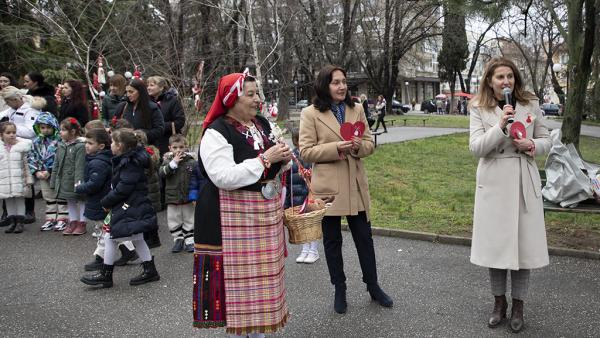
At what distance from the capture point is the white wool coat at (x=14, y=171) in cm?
730

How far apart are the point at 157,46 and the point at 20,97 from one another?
1031cm

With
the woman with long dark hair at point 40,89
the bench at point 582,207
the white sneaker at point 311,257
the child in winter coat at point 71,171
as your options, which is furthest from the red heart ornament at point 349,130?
the woman with long dark hair at point 40,89

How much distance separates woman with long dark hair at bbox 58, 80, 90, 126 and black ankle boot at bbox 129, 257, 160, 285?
3810mm

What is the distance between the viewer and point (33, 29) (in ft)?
50.6

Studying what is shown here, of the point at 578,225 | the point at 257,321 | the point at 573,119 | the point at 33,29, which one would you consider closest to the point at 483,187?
the point at 257,321

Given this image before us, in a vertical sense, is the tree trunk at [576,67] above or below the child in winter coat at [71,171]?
above

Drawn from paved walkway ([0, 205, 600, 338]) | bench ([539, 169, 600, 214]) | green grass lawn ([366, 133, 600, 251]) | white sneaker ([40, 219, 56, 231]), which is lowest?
paved walkway ([0, 205, 600, 338])

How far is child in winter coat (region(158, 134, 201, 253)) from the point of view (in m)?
6.06

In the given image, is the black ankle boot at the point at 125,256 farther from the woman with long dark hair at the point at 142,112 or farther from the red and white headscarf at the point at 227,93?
the red and white headscarf at the point at 227,93

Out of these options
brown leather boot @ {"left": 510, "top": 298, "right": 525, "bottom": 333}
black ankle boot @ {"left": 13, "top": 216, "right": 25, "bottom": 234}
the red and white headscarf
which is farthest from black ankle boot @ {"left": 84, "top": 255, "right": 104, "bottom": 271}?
brown leather boot @ {"left": 510, "top": 298, "right": 525, "bottom": 333}

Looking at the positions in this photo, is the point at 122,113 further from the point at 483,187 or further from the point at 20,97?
the point at 483,187

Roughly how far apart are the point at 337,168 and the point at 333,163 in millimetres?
52

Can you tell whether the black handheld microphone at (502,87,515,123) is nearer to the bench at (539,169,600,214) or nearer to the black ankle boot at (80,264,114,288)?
the bench at (539,169,600,214)

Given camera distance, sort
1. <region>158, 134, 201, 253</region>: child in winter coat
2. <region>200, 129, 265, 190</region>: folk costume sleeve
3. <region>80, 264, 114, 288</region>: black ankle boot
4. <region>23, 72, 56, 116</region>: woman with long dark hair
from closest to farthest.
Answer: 1. <region>200, 129, 265, 190</region>: folk costume sleeve
2. <region>80, 264, 114, 288</region>: black ankle boot
3. <region>158, 134, 201, 253</region>: child in winter coat
4. <region>23, 72, 56, 116</region>: woman with long dark hair
